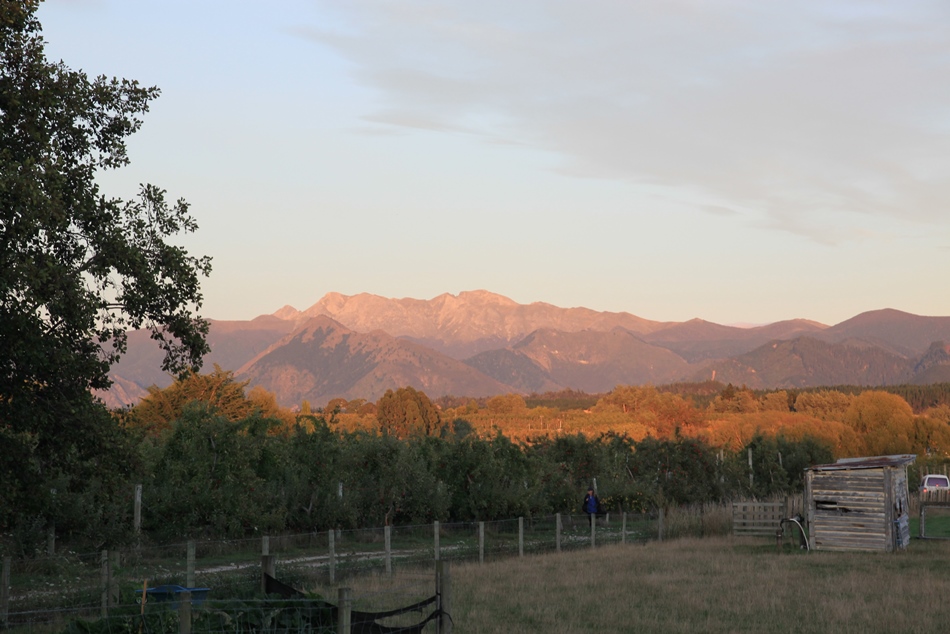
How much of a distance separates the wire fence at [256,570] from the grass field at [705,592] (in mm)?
1417

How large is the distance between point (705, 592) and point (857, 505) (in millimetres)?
11017

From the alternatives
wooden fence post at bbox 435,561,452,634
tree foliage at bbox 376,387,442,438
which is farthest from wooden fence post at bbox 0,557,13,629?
tree foliage at bbox 376,387,442,438

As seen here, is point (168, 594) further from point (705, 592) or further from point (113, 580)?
point (705, 592)

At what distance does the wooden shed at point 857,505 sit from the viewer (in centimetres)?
2962

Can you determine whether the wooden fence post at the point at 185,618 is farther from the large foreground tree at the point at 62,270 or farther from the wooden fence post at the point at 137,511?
the wooden fence post at the point at 137,511

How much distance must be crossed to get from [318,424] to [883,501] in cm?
1932

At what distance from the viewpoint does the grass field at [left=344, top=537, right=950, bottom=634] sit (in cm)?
1741

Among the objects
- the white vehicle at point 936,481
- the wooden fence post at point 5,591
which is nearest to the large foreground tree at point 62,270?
the wooden fence post at point 5,591

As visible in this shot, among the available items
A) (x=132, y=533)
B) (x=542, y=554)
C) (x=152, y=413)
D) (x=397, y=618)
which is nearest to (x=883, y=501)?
(x=542, y=554)

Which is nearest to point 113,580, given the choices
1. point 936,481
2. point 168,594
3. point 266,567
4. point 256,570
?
point 168,594

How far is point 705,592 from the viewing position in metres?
21.2

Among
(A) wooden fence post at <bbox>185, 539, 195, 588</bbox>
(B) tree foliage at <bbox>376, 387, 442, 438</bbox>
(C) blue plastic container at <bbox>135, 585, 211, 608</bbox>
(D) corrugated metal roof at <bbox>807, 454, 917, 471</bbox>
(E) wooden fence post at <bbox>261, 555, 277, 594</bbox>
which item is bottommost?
(A) wooden fence post at <bbox>185, 539, 195, 588</bbox>

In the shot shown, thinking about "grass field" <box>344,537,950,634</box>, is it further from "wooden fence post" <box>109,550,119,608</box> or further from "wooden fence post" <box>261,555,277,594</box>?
"wooden fence post" <box>109,550,119,608</box>

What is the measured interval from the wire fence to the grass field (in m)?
1.42
